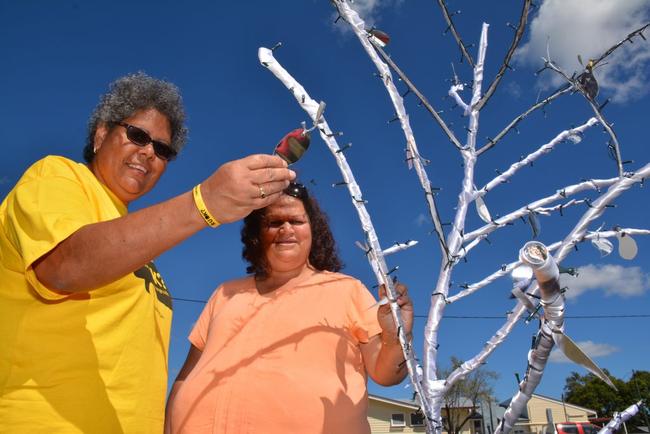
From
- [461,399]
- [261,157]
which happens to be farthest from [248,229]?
[461,399]

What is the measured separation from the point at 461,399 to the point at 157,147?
36.5 m

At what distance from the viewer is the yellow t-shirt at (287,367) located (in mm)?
1846

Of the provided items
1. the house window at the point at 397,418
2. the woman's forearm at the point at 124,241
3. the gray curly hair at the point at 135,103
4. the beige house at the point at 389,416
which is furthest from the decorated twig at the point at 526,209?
the house window at the point at 397,418

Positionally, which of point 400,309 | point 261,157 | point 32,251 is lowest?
point 400,309

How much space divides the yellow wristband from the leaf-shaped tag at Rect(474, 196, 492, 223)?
0.83 m

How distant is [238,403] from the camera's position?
74.9 inches

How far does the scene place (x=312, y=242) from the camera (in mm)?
2656

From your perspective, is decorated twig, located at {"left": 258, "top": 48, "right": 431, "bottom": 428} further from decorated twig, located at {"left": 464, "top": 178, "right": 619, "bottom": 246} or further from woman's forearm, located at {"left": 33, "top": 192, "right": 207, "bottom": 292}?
woman's forearm, located at {"left": 33, "top": 192, "right": 207, "bottom": 292}

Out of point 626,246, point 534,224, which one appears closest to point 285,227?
point 534,224

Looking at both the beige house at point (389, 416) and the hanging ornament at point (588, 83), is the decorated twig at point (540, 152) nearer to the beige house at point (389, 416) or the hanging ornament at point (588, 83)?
the hanging ornament at point (588, 83)

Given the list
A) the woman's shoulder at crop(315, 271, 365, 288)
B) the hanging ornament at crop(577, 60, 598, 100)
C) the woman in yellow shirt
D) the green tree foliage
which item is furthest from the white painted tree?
the green tree foliage

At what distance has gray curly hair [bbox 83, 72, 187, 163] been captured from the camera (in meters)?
2.24

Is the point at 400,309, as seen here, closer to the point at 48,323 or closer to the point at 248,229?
the point at 48,323

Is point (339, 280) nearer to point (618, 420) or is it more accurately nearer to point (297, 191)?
point (297, 191)
